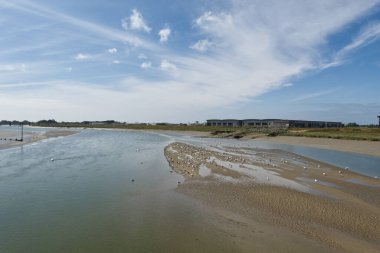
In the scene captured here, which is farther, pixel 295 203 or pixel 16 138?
pixel 16 138

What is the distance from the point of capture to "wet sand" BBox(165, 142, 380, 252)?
11.3 m

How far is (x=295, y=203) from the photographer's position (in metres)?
15.3

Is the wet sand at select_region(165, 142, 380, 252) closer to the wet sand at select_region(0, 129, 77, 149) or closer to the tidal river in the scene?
the tidal river

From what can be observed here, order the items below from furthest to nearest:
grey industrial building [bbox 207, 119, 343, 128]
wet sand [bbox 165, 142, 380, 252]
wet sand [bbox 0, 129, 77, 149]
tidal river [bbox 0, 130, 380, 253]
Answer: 1. grey industrial building [bbox 207, 119, 343, 128]
2. wet sand [bbox 0, 129, 77, 149]
3. wet sand [bbox 165, 142, 380, 252]
4. tidal river [bbox 0, 130, 380, 253]

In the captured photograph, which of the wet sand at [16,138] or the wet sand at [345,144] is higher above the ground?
the wet sand at [345,144]

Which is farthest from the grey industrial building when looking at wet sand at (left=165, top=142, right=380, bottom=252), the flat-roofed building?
wet sand at (left=165, top=142, right=380, bottom=252)

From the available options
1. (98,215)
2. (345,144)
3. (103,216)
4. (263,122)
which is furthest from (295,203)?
(263,122)

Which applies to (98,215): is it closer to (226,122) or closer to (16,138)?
(16,138)

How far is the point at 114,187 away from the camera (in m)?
18.5

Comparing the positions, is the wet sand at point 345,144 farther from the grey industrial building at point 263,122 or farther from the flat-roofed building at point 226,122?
the flat-roofed building at point 226,122

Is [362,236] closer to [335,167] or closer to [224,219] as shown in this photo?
[224,219]

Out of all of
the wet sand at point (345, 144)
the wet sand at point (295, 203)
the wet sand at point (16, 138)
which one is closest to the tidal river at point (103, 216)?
the wet sand at point (295, 203)

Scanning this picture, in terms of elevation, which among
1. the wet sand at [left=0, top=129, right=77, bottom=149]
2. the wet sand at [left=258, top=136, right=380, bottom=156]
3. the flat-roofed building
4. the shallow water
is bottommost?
the shallow water

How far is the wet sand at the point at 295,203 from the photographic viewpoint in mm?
11297
